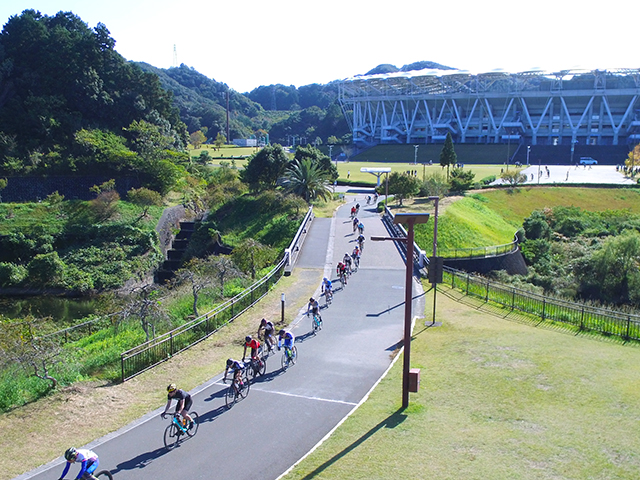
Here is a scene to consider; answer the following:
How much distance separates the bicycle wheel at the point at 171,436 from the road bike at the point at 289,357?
181 inches

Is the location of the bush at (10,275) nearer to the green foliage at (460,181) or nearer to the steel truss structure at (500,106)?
the green foliage at (460,181)

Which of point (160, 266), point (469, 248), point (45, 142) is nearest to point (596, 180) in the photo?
point (469, 248)

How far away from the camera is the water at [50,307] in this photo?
28750mm

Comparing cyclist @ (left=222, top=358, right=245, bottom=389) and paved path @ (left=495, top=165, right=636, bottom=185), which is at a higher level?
paved path @ (left=495, top=165, right=636, bottom=185)

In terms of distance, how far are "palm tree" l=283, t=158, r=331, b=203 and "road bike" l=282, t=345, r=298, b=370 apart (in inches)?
1076

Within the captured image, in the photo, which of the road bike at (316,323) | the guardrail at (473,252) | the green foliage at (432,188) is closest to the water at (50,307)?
the road bike at (316,323)

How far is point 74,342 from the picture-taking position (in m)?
20.4

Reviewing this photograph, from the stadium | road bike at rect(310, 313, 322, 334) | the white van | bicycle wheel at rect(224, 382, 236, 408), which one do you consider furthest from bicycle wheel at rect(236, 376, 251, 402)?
the stadium

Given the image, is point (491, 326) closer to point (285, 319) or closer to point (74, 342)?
point (285, 319)

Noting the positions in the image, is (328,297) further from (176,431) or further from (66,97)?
(66,97)

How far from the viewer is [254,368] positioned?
14203 mm

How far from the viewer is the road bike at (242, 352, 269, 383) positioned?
14.0 meters

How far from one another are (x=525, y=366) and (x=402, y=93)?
107 m

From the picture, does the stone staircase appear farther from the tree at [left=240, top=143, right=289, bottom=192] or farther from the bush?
the bush
